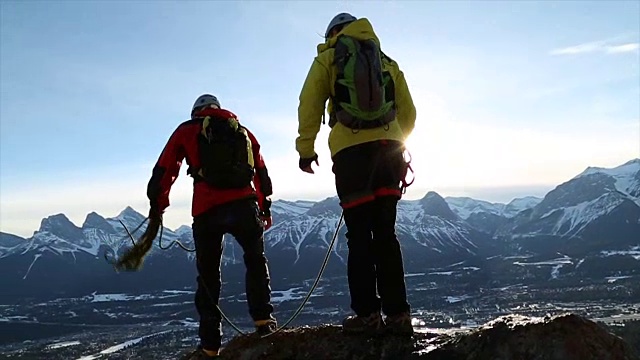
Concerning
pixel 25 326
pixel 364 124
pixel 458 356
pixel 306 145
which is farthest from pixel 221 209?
pixel 25 326

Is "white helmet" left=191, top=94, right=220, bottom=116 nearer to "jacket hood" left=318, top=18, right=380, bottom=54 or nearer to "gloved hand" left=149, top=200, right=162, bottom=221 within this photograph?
"gloved hand" left=149, top=200, right=162, bottom=221

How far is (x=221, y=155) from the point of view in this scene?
7000 millimetres

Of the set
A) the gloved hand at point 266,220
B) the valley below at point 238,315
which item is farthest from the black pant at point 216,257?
the valley below at point 238,315

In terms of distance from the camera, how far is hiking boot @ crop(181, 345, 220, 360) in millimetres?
6977

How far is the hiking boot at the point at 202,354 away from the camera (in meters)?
6.98

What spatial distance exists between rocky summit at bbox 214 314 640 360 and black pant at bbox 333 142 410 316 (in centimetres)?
41

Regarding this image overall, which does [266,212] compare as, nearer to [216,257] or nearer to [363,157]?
[216,257]

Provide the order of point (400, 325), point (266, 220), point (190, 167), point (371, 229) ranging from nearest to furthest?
point (400, 325), point (371, 229), point (190, 167), point (266, 220)

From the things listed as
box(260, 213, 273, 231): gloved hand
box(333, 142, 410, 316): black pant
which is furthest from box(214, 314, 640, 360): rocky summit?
box(260, 213, 273, 231): gloved hand

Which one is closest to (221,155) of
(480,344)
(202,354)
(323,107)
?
(323,107)

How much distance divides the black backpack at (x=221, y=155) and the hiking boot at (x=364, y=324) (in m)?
2.16

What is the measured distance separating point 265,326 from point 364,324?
5.04 feet

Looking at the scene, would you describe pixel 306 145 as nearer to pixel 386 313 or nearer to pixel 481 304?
pixel 386 313

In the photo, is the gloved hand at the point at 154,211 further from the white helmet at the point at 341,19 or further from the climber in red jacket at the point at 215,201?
the white helmet at the point at 341,19
